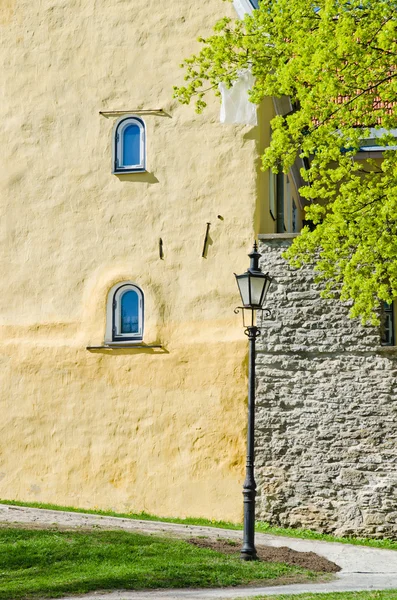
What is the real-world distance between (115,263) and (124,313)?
2.93 feet

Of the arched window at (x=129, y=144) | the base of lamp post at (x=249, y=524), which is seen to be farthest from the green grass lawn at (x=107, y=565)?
the arched window at (x=129, y=144)

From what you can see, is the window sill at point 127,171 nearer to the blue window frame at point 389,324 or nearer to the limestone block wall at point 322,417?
the limestone block wall at point 322,417

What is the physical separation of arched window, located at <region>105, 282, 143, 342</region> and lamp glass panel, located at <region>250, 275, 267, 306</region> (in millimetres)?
4934

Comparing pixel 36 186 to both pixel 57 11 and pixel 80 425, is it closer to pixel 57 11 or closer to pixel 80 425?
pixel 57 11

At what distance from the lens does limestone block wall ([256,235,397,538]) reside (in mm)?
14469

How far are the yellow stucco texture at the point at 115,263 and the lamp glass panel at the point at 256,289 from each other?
3795mm

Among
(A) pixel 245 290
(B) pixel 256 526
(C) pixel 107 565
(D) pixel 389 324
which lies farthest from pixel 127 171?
(C) pixel 107 565

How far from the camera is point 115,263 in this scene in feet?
54.5

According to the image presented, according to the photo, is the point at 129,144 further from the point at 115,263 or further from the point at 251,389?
the point at 251,389

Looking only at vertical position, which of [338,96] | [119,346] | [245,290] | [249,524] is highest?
[338,96]

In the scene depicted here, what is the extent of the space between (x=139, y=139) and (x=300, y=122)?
522cm

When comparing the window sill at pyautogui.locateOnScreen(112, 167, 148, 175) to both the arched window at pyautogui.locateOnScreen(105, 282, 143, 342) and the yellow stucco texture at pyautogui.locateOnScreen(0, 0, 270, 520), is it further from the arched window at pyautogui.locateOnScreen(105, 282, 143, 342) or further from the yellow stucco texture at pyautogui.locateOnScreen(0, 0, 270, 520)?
the arched window at pyautogui.locateOnScreen(105, 282, 143, 342)

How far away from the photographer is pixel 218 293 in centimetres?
1593

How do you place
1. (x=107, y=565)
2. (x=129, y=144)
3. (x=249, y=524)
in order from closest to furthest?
1. (x=107, y=565)
2. (x=249, y=524)
3. (x=129, y=144)
